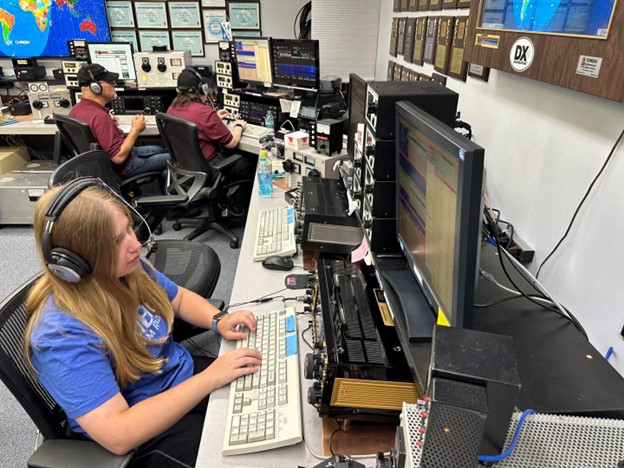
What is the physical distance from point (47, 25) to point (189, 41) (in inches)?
50.5

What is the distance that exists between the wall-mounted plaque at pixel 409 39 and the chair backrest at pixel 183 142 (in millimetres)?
1353

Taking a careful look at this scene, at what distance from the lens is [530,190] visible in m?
1.37

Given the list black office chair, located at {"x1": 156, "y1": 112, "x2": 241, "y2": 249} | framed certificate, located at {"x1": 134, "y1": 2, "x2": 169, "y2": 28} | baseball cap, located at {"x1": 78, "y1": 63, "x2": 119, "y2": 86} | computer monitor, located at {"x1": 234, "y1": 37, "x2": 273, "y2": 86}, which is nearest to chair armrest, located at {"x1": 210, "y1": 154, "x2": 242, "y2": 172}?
black office chair, located at {"x1": 156, "y1": 112, "x2": 241, "y2": 249}

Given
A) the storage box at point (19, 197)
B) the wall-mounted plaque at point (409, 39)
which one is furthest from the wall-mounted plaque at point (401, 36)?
the storage box at point (19, 197)

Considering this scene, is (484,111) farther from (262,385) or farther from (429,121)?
(262,385)

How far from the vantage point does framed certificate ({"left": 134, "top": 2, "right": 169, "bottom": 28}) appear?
405 centimetres

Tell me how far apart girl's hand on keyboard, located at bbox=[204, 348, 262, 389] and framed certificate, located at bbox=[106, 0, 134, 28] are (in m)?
4.19

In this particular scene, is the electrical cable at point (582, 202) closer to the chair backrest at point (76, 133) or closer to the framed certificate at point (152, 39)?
the chair backrest at point (76, 133)

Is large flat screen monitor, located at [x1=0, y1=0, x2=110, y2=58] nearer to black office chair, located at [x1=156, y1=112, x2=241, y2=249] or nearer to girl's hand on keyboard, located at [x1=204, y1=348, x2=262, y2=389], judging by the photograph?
black office chair, located at [x1=156, y1=112, x2=241, y2=249]

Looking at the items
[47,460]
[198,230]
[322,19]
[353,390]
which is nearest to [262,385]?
[353,390]

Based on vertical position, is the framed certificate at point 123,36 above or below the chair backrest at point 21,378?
above

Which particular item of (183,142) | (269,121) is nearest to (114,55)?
(269,121)

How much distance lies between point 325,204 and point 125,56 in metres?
2.98

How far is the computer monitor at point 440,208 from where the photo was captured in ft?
2.17
